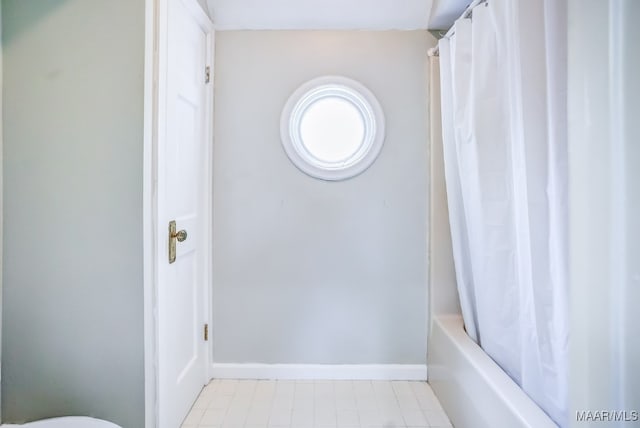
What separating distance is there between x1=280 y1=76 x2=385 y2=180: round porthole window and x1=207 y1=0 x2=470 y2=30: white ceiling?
1.01 ft

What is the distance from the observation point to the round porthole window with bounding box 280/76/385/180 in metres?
2.12

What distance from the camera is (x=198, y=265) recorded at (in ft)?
6.63

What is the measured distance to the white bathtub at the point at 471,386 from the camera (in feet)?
3.99

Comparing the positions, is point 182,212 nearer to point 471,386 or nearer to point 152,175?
point 152,175

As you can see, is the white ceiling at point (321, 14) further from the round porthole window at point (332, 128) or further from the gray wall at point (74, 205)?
the gray wall at point (74, 205)

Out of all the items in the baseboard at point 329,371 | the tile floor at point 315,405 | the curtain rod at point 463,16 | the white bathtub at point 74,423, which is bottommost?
the tile floor at point 315,405

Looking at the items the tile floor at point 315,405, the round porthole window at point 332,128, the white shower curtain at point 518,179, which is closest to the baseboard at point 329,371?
the tile floor at point 315,405

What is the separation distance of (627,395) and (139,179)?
58.5 inches

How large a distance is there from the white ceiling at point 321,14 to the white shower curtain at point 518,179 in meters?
0.41

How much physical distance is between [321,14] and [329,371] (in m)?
1.92

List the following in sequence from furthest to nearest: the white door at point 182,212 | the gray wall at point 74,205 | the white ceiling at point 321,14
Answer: the white ceiling at point 321,14 < the white door at point 182,212 < the gray wall at point 74,205

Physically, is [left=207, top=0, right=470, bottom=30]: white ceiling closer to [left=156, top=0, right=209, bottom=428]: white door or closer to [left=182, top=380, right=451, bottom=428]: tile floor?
[left=156, top=0, right=209, bottom=428]: white door

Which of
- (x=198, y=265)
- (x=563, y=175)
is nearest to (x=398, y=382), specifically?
(x=198, y=265)

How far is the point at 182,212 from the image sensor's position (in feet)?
5.82
